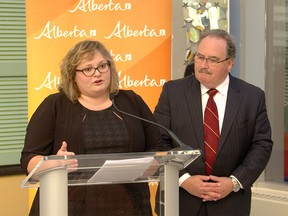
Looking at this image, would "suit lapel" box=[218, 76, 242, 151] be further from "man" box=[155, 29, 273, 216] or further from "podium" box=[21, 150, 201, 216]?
"podium" box=[21, 150, 201, 216]

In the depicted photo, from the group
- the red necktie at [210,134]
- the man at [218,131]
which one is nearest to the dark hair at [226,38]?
the man at [218,131]

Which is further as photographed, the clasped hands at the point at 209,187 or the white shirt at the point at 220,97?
the white shirt at the point at 220,97

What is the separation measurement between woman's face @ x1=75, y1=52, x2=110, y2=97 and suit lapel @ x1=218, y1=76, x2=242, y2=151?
764mm

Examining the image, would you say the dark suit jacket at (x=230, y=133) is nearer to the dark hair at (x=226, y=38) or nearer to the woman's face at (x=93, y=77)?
the dark hair at (x=226, y=38)

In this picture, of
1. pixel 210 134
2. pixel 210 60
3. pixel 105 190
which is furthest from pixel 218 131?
pixel 105 190

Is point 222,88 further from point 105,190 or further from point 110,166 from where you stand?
point 110,166

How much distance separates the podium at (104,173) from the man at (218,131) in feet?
3.15

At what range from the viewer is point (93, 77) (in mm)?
3514

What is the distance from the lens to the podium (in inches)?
106

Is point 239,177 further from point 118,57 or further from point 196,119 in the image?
point 118,57

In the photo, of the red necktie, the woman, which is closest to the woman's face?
the woman

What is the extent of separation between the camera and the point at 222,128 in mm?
3955

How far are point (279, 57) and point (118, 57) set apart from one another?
1.61 m

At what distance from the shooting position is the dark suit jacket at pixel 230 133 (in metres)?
3.93
